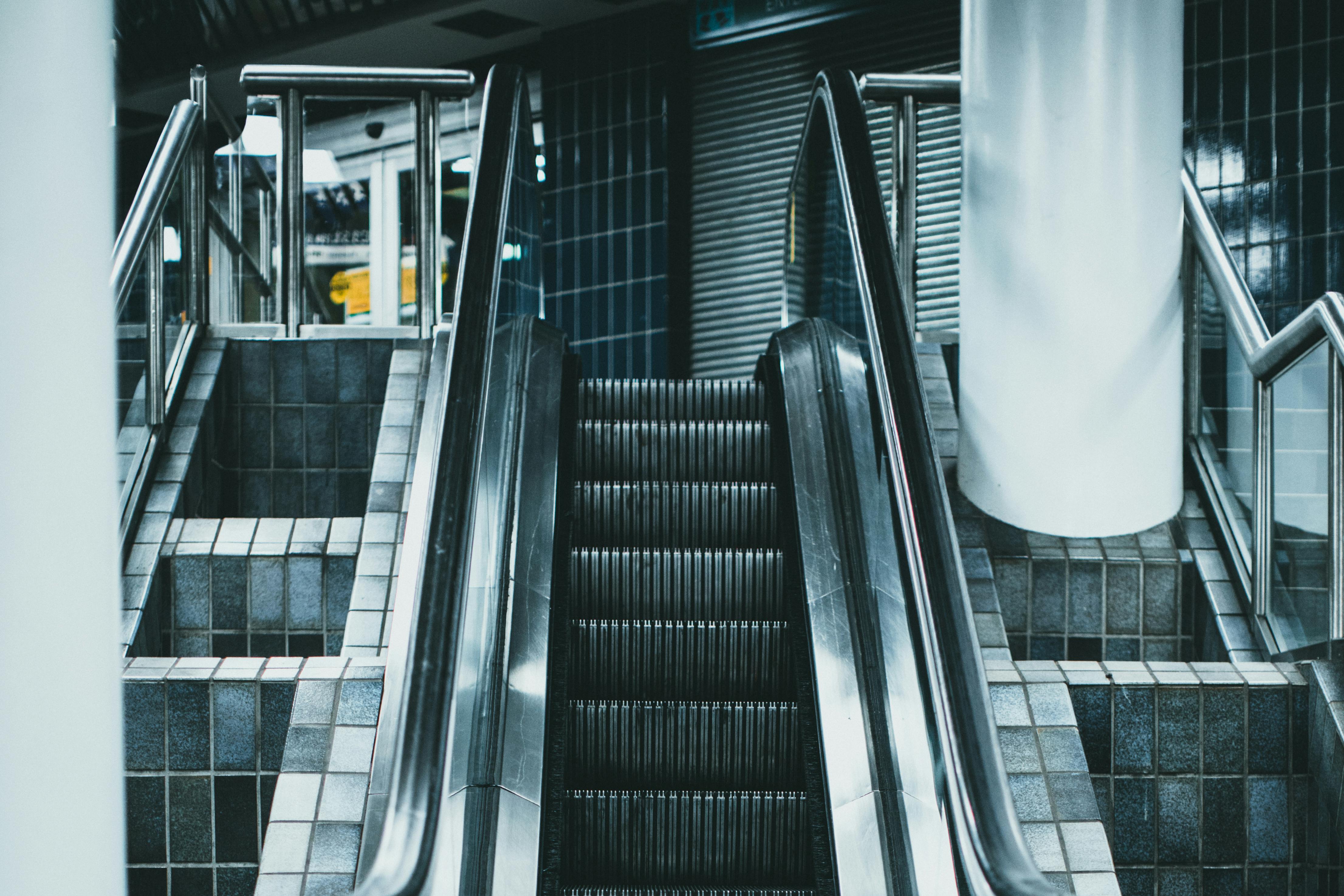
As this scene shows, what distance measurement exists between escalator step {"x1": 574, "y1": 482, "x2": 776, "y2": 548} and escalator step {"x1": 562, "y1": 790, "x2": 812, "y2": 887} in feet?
3.15

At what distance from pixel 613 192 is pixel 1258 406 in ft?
18.1

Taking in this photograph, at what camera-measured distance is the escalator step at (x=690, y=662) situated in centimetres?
319

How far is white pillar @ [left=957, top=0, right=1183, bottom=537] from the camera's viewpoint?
3664 millimetres

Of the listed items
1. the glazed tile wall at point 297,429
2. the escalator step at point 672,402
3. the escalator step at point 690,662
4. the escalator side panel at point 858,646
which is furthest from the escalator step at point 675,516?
the glazed tile wall at point 297,429

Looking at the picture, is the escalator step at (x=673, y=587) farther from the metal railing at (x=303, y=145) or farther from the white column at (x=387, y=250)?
the white column at (x=387, y=250)

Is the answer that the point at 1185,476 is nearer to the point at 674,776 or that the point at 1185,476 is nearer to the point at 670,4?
the point at 674,776

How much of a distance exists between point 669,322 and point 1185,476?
458 centimetres

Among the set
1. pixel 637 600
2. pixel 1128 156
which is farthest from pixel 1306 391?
pixel 637 600

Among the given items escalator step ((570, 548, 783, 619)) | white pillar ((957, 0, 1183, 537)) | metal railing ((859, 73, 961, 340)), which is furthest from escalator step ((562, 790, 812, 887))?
metal railing ((859, 73, 961, 340))

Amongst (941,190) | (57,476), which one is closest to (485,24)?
(941,190)

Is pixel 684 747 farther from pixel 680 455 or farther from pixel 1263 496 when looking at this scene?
pixel 1263 496

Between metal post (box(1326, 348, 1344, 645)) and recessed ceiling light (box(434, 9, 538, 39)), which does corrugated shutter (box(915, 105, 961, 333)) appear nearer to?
→ recessed ceiling light (box(434, 9, 538, 39))

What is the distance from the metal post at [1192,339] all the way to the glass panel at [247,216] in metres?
3.63

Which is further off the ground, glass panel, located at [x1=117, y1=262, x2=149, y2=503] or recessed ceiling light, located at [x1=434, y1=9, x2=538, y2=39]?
recessed ceiling light, located at [x1=434, y1=9, x2=538, y2=39]
